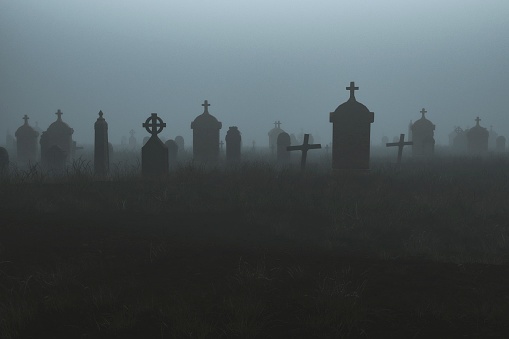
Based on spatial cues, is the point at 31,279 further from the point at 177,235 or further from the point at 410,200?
the point at 410,200

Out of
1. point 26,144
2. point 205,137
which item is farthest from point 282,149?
point 26,144

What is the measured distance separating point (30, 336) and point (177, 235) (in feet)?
9.19

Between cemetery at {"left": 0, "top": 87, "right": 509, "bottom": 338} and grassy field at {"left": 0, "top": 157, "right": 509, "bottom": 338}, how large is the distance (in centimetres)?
2

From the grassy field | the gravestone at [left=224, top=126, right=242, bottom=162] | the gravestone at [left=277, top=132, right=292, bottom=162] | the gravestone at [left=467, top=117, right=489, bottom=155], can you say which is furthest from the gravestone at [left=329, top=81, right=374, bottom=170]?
the gravestone at [left=467, top=117, right=489, bottom=155]

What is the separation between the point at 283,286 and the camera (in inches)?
174

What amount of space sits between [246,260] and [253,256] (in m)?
0.15

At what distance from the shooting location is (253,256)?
A: 522 cm

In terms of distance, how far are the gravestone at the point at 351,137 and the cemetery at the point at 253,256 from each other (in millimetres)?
2171

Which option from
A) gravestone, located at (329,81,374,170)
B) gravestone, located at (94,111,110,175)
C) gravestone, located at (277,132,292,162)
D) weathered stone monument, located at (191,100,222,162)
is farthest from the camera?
gravestone, located at (277,132,292,162)

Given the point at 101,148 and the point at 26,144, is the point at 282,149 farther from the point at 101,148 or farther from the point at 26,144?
the point at 26,144

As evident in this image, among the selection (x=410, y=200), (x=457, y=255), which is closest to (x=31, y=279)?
(x=457, y=255)

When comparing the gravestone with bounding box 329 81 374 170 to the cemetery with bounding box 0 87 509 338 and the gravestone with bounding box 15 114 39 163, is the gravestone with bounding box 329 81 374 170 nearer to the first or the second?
the cemetery with bounding box 0 87 509 338

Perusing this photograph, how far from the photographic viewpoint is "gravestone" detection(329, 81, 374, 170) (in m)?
13.6

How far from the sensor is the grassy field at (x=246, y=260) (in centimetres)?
366
